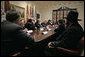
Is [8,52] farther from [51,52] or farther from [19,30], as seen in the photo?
[51,52]

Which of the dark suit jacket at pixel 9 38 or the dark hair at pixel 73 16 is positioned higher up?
the dark hair at pixel 73 16

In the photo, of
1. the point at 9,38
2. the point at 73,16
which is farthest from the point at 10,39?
the point at 73,16

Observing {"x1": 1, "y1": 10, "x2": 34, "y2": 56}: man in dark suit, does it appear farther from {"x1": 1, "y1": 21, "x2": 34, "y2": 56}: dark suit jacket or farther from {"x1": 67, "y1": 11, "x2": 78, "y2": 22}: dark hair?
{"x1": 67, "y1": 11, "x2": 78, "y2": 22}: dark hair

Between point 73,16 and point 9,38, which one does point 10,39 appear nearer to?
point 9,38

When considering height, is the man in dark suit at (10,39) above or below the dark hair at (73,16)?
below

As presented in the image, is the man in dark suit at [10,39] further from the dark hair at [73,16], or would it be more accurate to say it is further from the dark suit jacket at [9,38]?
the dark hair at [73,16]

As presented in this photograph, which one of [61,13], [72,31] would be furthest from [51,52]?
[61,13]

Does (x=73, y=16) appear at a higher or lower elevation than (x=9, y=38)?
higher

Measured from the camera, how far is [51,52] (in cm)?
176

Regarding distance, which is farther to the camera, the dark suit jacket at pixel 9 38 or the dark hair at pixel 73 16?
the dark hair at pixel 73 16

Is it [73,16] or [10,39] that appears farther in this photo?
[73,16]

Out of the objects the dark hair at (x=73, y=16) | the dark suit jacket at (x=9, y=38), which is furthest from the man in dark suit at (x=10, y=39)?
the dark hair at (x=73, y=16)

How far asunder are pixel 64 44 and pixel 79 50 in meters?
0.30

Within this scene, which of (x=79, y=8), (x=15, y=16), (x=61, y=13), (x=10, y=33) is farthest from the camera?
(x=61, y=13)
